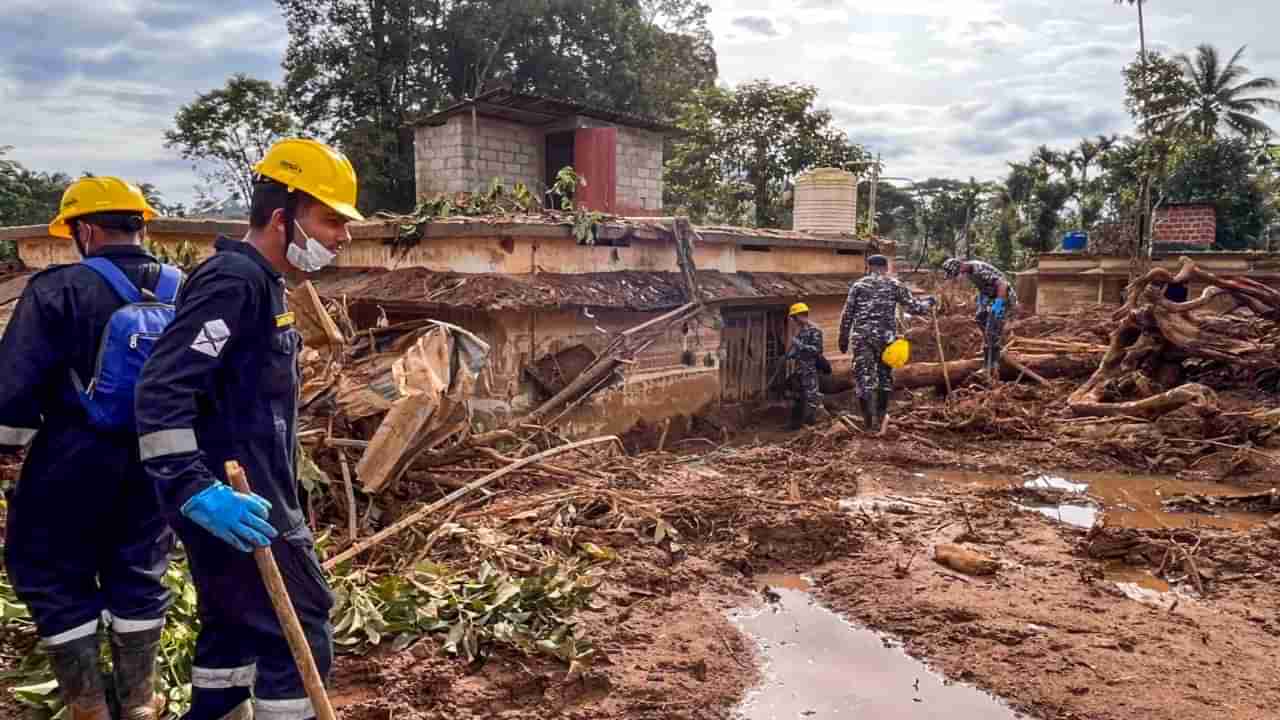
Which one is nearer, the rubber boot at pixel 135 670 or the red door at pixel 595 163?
the rubber boot at pixel 135 670

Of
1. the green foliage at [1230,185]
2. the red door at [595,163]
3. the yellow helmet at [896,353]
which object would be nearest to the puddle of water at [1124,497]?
the yellow helmet at [896,353]

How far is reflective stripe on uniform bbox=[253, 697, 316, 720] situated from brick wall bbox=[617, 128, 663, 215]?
48.0 feet

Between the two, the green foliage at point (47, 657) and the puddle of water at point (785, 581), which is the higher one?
the green foliage at point (47, 657)

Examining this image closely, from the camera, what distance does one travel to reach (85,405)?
2.64 meters

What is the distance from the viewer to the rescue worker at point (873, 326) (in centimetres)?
915

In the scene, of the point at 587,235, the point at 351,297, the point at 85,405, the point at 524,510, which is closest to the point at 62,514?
the point at 85,405

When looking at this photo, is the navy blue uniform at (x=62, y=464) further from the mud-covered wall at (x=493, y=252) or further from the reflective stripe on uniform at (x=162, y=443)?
the mud-covered wall at (x=493, y=252)

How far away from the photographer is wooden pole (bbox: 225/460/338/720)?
6.91 ft

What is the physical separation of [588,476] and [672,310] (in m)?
3.80

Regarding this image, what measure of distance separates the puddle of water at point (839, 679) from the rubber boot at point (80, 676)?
7.76 ft

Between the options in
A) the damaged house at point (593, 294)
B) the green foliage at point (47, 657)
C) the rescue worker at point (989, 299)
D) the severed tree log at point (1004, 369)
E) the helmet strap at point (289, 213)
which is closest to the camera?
the helmet strap at point (289, 213)

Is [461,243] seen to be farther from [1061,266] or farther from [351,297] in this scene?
[1061,266]

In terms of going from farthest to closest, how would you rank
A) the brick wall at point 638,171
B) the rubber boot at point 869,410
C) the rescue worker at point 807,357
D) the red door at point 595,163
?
1. the brick wall at point 638,171
2. the red door at point 595,163
3. the rescue worker at point 807,357
4. the rubber boot at point 869,410

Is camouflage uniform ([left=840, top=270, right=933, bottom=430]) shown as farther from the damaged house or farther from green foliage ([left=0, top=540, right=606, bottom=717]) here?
green foliage ([left=0, top=540, right=606, bottom=717])
